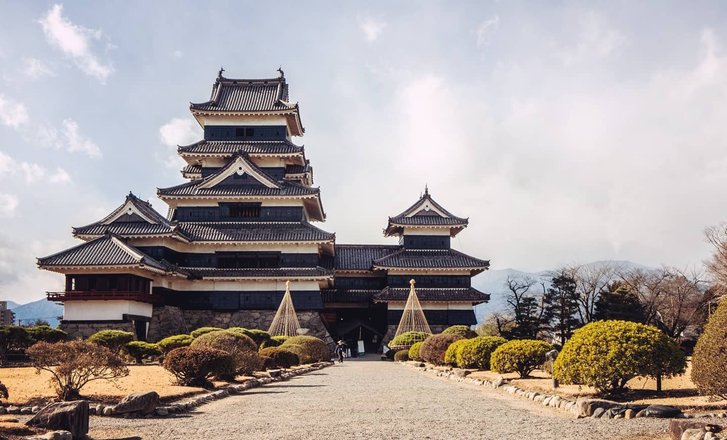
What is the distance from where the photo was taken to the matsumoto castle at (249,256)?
150 ft

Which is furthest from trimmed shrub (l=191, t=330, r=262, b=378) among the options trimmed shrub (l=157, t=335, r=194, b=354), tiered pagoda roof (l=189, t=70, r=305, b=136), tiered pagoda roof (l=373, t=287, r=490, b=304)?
tiered pagoda roof (l=189, t=70, r=305, b=136)

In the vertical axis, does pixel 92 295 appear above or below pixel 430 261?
below

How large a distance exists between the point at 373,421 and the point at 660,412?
594 cm

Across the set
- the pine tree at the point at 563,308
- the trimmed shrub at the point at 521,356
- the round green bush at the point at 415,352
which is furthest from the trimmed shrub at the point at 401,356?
the trimmed shrub at the point at 521,356

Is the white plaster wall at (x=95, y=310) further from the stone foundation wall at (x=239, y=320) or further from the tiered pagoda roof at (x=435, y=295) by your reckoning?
the tiered pagoda roof at (x=435, y=295)

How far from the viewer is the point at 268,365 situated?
103ft

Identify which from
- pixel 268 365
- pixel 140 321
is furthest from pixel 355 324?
pixel 268 365

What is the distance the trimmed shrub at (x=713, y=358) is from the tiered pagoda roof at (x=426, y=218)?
4283 cm

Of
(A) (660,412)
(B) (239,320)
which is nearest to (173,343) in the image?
(B) (239,320)

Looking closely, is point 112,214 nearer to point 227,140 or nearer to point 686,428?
point 227,140

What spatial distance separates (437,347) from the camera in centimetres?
3634

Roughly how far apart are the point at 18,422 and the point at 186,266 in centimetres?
4091

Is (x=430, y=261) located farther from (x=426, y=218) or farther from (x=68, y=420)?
(x=68, y=420)

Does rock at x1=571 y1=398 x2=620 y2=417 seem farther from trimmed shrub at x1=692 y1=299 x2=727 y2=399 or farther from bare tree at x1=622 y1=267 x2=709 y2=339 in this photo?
bare tree at x1=622 y1=267 x2=709 y2=339
